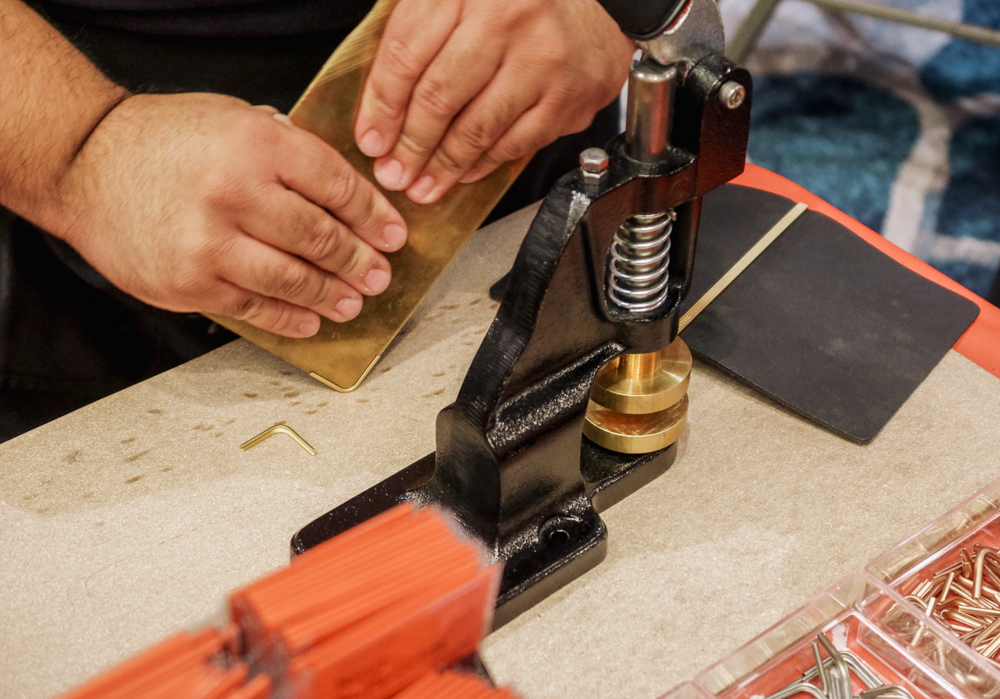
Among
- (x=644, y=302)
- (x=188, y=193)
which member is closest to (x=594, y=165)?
(x=644, y=302)

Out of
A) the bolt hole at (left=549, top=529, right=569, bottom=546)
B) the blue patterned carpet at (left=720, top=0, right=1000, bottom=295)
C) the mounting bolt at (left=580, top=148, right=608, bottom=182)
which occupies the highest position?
the mounting bolt at (left=580, top=148, right=608, bottom=182)

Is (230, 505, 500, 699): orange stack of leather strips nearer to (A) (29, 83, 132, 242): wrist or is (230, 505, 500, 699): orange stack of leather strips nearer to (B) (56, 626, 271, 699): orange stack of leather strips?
(B) (56, 626, 271, 699): orange stack of leather strips

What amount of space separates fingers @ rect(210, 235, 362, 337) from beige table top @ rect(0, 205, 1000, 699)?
69 mm

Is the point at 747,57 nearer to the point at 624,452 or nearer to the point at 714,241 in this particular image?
the point at 714,241

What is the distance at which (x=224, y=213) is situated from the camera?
0.72 metres

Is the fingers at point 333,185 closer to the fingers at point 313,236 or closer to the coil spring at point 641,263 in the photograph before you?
the fingers at point 313,236

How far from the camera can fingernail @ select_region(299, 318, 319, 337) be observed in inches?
31.5

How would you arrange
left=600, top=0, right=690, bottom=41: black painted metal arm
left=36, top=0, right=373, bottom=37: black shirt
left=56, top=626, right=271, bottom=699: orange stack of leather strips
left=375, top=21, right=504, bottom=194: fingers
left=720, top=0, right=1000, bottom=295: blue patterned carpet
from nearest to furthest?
left=56, top=626, right=271, bottom=699: orange stack of leather strips
left=600, top=0, right=690, bottom=41: black painted metal arm
left=375, top=21, right=504, bottom=194: fingers
left=36, top=0, right=373, bottom=37: black shirt
left=720, top=0, right=1000, bottom=295: blue patterned carpet

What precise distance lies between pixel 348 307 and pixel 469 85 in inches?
8.4

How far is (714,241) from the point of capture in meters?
0.94

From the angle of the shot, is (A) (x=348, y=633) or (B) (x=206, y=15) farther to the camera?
(B) (x=206, y=15)

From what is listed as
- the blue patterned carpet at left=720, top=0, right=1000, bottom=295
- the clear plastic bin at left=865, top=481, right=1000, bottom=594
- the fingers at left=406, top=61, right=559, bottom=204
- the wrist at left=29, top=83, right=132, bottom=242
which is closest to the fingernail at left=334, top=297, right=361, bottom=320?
the fingers at left=406, top=61, right=559, bottom=204

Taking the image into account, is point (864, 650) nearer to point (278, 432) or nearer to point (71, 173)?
point (278, 432)

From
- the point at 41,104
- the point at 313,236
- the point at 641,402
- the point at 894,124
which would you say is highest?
the point at 41,104
